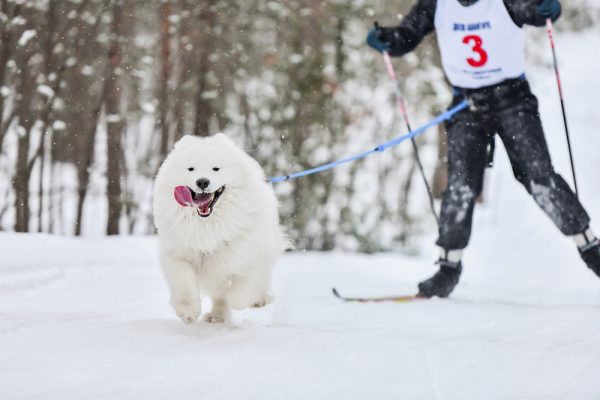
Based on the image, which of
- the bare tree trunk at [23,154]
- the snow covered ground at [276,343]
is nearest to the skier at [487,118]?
the snow covered ground at [276,343]

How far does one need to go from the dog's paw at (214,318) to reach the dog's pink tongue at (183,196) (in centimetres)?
66

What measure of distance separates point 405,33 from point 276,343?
2.47m

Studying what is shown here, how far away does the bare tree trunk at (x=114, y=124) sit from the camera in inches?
303

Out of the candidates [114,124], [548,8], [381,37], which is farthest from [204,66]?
[548,8]

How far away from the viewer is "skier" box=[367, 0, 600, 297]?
3.79 meters

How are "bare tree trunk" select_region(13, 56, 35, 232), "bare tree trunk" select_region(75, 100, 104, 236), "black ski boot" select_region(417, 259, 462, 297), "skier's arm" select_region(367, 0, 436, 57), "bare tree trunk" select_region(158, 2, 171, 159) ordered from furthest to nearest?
"bare tree trunk" select_region(158, 2, 171, 159) → "bare tree trunk" select_region(75, 100, 104, 236) → "bare tree trunk" select_region(13, 56, 35, 232) → "skier's arm" select_region(367, 0, 436, 57) → "black ski boot" select_region(417, 259, 462, 297)

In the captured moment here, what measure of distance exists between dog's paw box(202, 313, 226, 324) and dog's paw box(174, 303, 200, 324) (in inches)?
15.3

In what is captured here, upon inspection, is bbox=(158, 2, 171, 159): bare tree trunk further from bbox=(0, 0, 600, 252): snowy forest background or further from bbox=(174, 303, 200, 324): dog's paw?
bbox=(174, 303, 200, 324): dog's paw

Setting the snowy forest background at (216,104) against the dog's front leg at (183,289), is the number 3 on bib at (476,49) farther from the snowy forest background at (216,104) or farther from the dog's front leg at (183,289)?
the snowy forest background at (216,104)

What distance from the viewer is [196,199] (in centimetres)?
298

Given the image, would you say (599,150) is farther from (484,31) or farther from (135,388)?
(135,388)

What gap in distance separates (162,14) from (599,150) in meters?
14.7

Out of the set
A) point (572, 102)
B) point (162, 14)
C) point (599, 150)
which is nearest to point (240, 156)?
point (162, 14)

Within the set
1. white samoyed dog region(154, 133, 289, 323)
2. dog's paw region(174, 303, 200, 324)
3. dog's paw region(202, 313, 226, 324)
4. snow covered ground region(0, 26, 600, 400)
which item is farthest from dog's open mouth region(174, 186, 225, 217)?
dog's paw region(202, 313, 226, 324)
